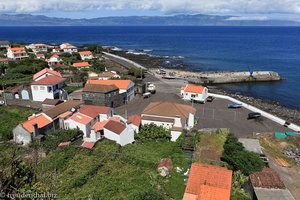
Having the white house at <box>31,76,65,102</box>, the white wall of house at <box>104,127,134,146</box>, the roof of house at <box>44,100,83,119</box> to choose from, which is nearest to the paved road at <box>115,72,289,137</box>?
the roof of house at <box>44,100,83,119</box>

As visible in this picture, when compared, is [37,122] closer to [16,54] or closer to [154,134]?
[154,134]

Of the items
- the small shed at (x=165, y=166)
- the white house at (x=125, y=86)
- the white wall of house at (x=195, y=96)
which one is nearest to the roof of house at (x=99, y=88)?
the white house at (x=125, y=86)

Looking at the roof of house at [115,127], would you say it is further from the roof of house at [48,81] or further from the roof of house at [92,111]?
the roof of house at [48,81]

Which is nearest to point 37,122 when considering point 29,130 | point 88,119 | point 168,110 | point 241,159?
point 29,130

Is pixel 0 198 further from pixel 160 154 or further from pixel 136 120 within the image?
pixel 136 120

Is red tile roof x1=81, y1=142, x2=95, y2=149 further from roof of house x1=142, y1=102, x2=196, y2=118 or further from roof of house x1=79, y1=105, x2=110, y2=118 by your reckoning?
roof of house x1=142, y1=102, x2=196, y2=118
